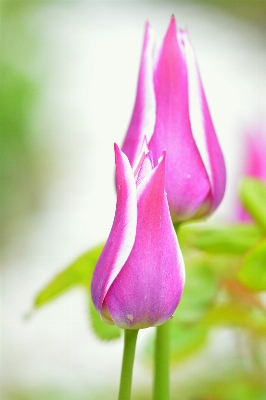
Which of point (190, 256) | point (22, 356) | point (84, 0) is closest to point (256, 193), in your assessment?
point (190, 256)

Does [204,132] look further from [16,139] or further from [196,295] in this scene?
[16,139]

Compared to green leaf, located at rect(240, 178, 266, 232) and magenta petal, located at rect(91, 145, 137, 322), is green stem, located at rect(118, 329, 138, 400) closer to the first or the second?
magenta petal, located at rect(91, 145, 137, 322)

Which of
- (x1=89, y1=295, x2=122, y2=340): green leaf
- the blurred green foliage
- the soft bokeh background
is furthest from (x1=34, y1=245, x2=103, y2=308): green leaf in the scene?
the blurred green foliage

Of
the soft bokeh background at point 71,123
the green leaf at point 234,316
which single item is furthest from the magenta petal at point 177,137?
the soft bokeh background at point 71,123

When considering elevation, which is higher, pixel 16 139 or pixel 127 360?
pixel 127 360

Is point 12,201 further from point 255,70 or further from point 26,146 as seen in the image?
point 255,70

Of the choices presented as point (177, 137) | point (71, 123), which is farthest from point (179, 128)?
point (71, 123)
